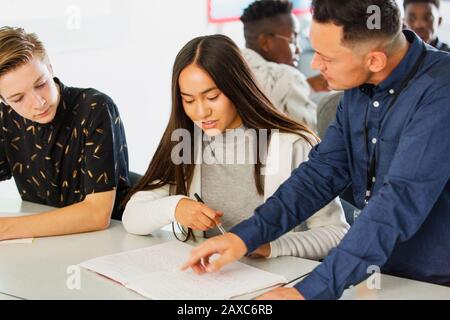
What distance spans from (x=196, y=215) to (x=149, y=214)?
0.57 feet

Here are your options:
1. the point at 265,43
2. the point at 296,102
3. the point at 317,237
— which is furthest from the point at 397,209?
the point at 265,43

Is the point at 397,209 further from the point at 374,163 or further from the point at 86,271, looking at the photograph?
the point at 86,271

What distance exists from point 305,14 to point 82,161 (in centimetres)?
360

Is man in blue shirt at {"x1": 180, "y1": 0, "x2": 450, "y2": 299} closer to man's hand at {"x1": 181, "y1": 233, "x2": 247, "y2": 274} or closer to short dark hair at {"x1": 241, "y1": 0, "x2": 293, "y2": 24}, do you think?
man's hand at {"x1": 181, "y1": 233, "x2": 247, "y2": 274}

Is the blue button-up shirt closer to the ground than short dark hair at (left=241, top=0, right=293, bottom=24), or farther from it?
closer to the ground

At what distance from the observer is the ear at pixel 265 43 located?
3375 millimetres

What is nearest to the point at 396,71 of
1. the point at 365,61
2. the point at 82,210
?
the point at 365,61

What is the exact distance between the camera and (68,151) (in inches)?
79.7

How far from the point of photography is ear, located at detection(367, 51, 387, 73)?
1.34m

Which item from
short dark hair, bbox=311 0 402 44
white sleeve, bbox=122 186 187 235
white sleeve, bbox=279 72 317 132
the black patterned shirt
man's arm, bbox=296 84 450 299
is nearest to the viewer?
man's arm, bbox=296 84 450 299

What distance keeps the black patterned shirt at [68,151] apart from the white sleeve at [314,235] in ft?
1.78

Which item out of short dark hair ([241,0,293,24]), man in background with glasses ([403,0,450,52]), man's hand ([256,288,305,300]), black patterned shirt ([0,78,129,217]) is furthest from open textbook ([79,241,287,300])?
man in background with glasses ([403,0,450,52])

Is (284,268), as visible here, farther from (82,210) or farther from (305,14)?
(305,14)

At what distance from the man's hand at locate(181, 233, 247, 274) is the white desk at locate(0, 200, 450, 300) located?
0.45ft
